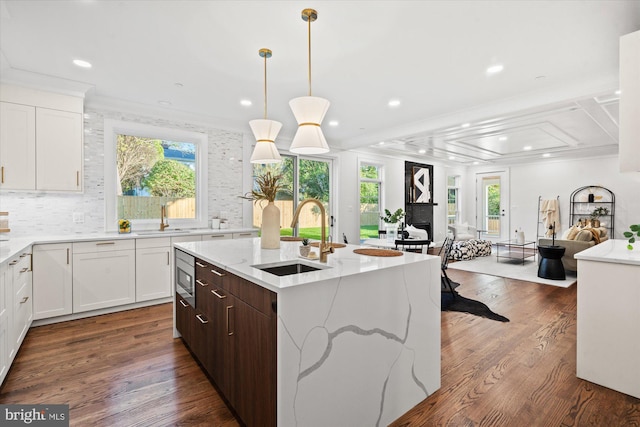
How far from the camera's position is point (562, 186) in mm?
8859

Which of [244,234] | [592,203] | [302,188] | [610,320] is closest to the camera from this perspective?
[610,320]

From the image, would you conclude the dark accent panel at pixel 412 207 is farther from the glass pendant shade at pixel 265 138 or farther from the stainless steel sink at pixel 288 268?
the stainless steel sink at pixel 288 268

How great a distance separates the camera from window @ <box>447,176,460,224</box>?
10.2 metres

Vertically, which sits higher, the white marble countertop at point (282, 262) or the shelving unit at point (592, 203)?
the shelving unit at point (592, 203)

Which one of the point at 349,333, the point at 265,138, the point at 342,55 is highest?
the point at 342,55

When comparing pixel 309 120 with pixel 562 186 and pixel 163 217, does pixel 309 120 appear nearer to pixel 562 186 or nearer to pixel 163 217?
pixel 163 217

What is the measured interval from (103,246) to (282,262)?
2807 mm

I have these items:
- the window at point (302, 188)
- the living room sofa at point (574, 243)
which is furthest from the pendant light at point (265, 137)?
the living room sofa at point (574, 243)

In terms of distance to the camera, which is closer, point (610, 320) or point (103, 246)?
point (610, 320)

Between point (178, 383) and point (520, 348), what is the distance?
2806 mm

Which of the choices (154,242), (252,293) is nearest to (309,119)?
(252,293)

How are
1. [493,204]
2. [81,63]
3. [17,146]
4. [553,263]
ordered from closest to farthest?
[81,63] → [17,146] → [553,263] → [493,204]

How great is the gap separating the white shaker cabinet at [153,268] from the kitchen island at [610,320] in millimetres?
4269

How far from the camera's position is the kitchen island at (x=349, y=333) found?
4.46 ft
